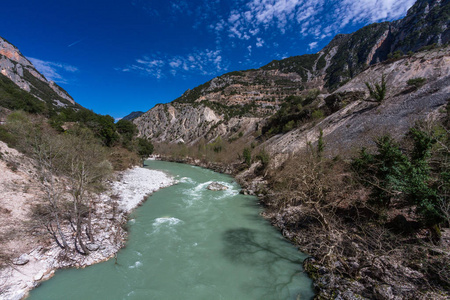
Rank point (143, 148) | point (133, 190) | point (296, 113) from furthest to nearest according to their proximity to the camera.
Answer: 1. point (143, 148)
2. point (296, 113)
3. point (133, 190)

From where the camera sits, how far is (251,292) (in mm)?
7219

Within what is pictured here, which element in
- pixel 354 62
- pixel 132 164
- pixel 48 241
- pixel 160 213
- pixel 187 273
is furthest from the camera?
pixel 354 62

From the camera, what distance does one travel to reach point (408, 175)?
8.20 metres

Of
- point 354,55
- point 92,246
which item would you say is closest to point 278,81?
point 354,55

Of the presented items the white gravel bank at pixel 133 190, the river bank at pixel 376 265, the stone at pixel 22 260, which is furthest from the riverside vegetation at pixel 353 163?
the white gravel bank at pixel 133 190

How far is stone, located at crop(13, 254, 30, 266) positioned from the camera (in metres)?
7.47

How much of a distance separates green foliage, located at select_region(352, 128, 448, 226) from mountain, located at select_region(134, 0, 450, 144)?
3400 centimetres

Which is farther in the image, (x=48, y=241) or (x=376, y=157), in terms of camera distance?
(x=376, y=157)

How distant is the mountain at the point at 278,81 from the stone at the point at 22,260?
4583 centimetres

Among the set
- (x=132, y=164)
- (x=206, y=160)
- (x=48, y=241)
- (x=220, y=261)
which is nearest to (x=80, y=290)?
(x=48, y=241)

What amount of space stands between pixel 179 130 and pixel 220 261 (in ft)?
287

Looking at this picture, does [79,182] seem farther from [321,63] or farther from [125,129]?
[321,63]

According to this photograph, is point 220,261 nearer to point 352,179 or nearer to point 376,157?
point 352,179

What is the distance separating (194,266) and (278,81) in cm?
12562
